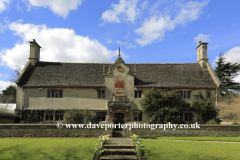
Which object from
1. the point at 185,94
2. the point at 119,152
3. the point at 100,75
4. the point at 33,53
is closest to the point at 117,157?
the point at 119,152

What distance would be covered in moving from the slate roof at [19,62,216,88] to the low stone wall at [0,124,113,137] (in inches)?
383

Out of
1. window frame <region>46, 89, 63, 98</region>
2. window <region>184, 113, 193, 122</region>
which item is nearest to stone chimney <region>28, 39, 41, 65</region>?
window frame <region>46, 89, 63, 98</region>

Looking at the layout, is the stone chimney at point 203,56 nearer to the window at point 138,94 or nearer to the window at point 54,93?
the window at point 138,94

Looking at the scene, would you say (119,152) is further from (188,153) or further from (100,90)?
(100,90)

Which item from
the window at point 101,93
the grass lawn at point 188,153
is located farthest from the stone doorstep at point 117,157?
the window at point 101,93

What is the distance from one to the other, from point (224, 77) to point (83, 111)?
113 feet

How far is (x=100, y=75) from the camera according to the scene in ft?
99.5

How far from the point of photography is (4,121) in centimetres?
2480

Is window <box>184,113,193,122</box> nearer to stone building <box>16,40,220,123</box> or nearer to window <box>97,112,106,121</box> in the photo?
stone building <box>16,40,220,123</box>

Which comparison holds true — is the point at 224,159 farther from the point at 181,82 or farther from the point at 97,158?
the point at 181,82

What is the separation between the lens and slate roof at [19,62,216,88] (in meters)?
28.5

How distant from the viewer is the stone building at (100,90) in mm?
27438

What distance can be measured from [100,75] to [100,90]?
10.1 ft

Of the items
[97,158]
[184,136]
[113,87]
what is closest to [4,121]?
[113,87]
